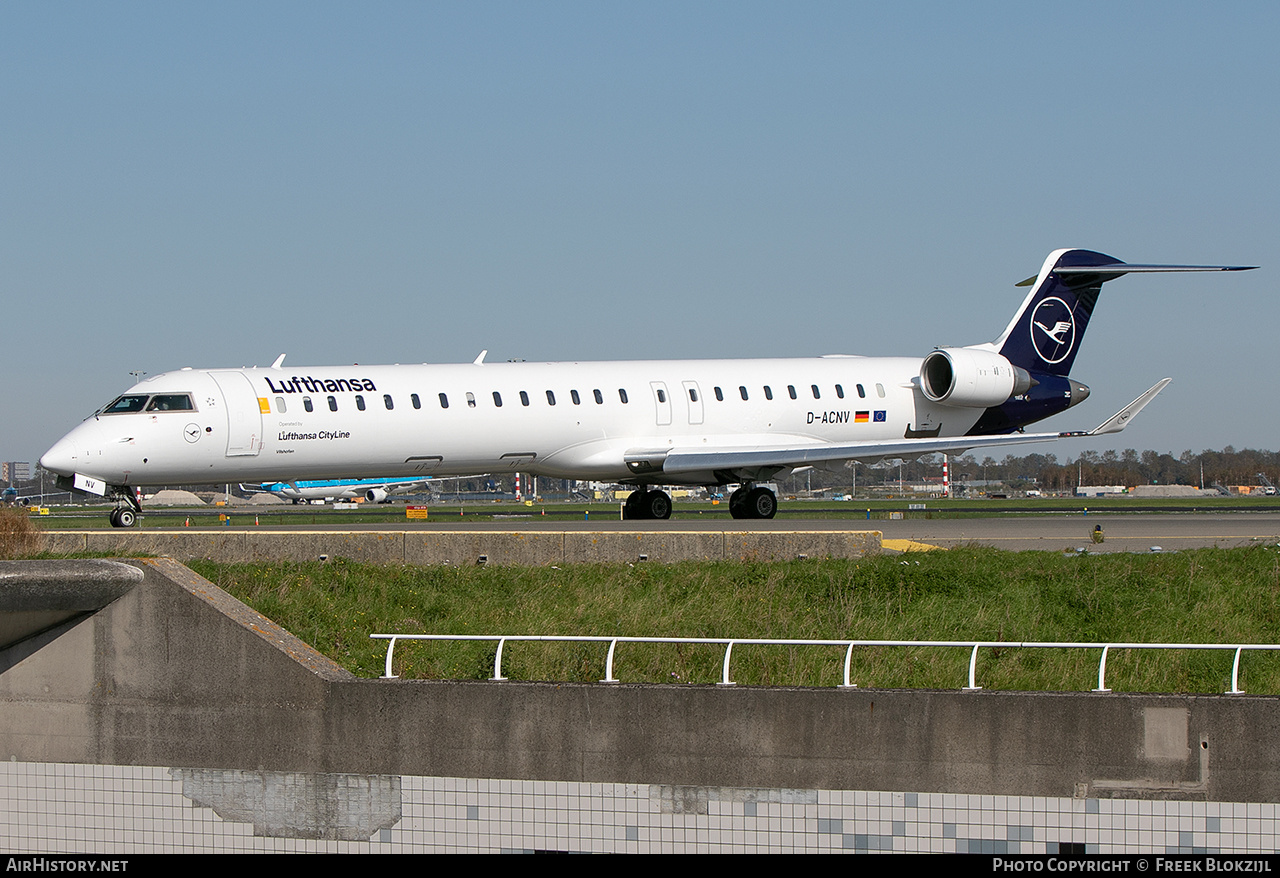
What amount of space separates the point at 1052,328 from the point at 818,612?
20417 millimetres

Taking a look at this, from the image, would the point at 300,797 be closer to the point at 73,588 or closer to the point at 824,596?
the point at 73,588

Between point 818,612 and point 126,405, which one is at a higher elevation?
point 126,405

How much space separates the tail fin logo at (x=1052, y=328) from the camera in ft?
109

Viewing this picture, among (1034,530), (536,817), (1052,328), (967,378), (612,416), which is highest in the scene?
(1052,328)

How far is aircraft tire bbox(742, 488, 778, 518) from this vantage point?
29.3 meters

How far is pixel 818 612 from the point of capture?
50.8 feet

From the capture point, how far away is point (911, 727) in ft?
34.9

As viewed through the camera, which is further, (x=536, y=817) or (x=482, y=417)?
(x=482, y=417)

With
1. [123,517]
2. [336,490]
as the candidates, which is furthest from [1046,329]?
[336,490]

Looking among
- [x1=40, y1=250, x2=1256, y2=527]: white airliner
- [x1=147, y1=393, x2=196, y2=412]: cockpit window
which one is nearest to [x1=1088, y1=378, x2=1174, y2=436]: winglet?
[x1=40, y1=250, x2=1256, y2=527]: white airliner

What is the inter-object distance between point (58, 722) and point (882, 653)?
26.4 ft

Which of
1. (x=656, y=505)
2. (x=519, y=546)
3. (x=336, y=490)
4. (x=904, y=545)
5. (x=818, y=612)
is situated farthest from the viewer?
(x=336, y=490)

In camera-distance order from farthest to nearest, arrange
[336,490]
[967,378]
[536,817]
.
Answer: [336,490] < [967,378] < [536,817]

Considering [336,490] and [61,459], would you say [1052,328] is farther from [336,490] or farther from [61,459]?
[336,490]
